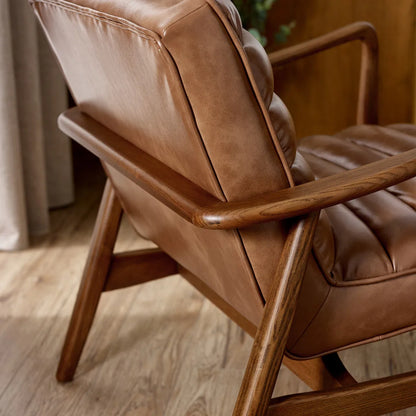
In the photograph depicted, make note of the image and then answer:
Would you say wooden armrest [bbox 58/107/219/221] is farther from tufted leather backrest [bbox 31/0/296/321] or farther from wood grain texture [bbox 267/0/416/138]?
wood grain texture [bbox 267/0/416/138]

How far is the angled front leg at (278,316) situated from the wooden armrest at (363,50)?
2.36 ft

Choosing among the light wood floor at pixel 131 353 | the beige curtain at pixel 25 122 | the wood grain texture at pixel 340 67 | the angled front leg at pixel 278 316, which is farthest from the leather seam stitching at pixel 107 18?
the wood grain texture at pixel 340 67

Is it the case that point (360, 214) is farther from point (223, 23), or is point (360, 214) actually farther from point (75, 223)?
point (75, 223)

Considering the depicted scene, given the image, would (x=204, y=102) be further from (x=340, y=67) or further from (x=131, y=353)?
(x=340, y=67)

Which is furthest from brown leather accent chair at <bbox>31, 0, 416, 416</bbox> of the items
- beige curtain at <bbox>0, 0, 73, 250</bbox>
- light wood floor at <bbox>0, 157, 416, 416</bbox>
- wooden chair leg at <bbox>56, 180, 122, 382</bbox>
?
beige curtain at <bbox>0, 0, 73, 250</bbox>

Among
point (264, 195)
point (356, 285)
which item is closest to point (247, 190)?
point (264, 195)

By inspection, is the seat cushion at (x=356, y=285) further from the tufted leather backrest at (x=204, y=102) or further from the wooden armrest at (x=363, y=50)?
the wooden armrest at (x=363, y=50)

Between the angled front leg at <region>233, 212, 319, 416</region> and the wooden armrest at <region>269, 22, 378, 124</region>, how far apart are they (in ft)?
2.36

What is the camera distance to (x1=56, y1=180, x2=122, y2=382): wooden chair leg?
1.44 m

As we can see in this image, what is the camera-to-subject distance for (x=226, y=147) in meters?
0.86

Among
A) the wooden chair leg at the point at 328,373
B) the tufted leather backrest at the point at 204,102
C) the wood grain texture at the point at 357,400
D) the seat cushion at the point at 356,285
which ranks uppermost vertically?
the tufted leather backrest at the point at 204,102

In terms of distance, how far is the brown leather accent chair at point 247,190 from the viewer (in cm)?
84

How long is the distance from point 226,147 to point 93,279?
0.69 meters

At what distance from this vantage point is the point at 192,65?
2.68 ft
